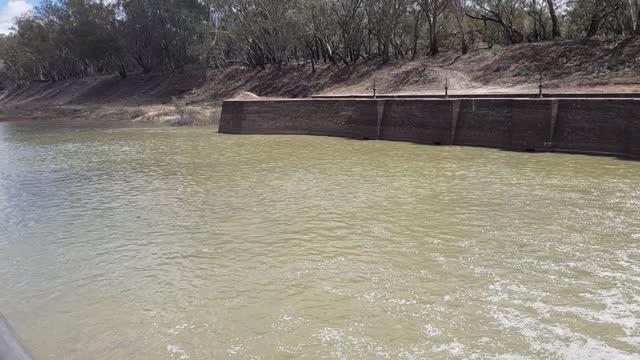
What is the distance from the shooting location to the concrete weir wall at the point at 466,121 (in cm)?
1737

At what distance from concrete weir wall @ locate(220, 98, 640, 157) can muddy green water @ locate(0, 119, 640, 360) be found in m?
1.89

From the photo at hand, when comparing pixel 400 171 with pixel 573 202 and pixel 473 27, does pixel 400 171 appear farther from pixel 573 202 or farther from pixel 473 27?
pixel 473 27

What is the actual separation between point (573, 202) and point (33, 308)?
10.1 meters

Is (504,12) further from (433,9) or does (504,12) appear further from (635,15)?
(635,15)

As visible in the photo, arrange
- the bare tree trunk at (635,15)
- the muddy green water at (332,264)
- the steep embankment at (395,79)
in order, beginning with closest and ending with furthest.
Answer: the muddy green water at (332,264) → the steep embankment at (395,79) → the bare tree trunk at (635,15)

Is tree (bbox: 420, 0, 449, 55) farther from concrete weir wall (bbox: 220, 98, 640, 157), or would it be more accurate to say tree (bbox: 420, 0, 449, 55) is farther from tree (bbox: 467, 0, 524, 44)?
concrete weir wall (bbox: 220, 98, 640, 157)

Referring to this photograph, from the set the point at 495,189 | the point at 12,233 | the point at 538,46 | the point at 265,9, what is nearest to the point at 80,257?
the point at 12,233

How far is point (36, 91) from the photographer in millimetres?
82438

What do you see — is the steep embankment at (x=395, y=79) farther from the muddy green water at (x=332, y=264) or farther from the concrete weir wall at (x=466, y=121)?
the muddy green water at (x=332, y=264)

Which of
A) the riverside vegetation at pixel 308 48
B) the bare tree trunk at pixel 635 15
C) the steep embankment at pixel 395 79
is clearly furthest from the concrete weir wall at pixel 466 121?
the bare tree trunk at pixel 635 15

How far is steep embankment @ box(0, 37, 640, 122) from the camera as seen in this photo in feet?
86.0

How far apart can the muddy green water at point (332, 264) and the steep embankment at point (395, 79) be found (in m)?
11.9

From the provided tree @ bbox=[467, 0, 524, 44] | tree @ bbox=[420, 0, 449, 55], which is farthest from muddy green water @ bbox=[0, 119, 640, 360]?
tree @ bbox=[467, 0, 524, 44]

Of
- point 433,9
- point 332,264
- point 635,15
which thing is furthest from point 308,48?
point 332,264
